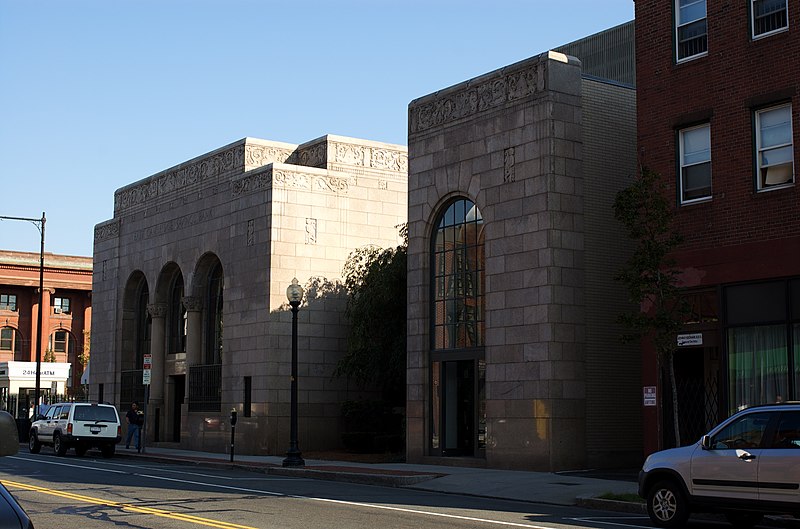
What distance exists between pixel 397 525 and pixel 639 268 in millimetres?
7579

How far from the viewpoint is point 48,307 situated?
86.9m

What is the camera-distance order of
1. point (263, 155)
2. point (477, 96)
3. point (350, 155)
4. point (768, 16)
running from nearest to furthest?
point (768, 16)
point (477, 96)
point (350, 155)
point (263, 155)

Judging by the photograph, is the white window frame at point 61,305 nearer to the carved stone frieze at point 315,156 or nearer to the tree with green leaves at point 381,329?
the carved stone frieze at point 315,156

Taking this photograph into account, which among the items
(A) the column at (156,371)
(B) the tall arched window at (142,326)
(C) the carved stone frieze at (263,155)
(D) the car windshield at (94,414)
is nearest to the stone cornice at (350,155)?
(C) the carved stone frieze at (263,155)

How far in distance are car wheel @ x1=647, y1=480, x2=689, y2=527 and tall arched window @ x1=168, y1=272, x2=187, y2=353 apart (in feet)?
96.2

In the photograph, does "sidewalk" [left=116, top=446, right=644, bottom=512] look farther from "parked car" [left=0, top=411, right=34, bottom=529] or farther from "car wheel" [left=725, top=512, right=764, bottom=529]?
"parked car" [left=0, top=411, right=34, bottom=529]

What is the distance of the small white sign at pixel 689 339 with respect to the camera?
2247 centimetres

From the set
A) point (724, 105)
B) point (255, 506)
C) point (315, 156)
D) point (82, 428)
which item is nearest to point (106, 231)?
point (315, 156)

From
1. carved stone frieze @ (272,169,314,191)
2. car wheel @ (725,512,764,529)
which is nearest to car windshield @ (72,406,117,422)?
carved stone frieze @ (272,169,314,191)

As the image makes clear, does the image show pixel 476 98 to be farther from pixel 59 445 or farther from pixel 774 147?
pixel 59 445

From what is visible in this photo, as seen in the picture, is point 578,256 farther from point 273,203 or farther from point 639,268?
point 273,203

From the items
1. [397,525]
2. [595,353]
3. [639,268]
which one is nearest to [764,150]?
[639,268]

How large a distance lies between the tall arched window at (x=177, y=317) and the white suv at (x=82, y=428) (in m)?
6.54

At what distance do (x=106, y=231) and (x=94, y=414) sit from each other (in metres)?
13.8
